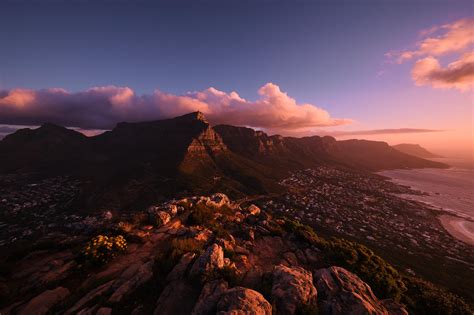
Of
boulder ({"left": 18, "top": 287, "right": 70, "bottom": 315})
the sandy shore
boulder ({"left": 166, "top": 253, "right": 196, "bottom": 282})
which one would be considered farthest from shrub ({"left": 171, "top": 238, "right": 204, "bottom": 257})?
the sandy shore

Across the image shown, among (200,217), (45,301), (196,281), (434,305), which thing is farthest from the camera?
(200,217)

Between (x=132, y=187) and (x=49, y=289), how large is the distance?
611 ft

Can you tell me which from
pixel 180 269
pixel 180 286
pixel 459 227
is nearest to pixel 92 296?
pixel 180 269

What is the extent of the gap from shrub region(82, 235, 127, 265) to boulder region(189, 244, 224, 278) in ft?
26.8

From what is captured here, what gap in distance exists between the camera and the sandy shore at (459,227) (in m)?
110

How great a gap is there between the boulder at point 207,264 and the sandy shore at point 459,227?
6563 inches

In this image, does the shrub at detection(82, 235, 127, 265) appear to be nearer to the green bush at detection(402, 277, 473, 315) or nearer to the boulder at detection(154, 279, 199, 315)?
the boulder at detection(154, 279, 199, 315)

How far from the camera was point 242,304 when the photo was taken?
796 cm

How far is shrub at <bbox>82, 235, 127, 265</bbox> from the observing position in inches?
552

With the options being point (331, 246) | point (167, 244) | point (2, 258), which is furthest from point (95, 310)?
point (331, 246)

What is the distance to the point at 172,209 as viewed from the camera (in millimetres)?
26484

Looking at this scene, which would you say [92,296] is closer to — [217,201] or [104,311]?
[104,311]

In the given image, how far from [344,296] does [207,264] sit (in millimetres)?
7870

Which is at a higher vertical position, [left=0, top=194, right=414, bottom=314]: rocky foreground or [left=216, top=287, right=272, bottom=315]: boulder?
[left=216, top=287, right=272, bottom=315]: boulder
